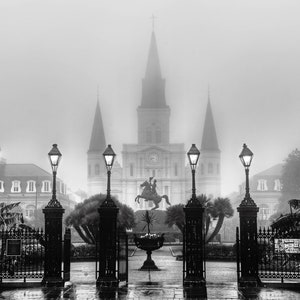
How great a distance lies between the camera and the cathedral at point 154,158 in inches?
5005

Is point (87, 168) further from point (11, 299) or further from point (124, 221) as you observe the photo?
point (11, 299)

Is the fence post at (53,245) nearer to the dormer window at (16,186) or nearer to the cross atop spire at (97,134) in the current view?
the dormer window at (16,186)

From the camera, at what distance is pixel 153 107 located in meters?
136

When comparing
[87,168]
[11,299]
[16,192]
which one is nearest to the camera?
[11,299]

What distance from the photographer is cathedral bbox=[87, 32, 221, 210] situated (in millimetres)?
127125

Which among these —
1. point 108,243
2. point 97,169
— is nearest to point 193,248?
point 108,243

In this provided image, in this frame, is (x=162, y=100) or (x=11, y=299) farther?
(x=162, y=100)

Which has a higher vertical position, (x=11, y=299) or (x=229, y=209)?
(x=229, y=209)

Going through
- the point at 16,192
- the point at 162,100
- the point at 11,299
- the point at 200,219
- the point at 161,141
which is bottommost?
the point at 11,299

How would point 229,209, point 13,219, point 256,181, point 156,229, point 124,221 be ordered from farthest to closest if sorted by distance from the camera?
point 256,181 < point 156,229 < point 124,221 < point 229,209 < point 13,219

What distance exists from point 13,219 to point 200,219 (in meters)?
8.46

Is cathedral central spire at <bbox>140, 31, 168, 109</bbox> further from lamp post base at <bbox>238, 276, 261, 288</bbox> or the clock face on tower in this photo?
lamp post base at <bbox>238, 276, 261, 288</bbox>

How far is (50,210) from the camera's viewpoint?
19.4 metres

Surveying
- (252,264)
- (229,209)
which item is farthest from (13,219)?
(229,209)
